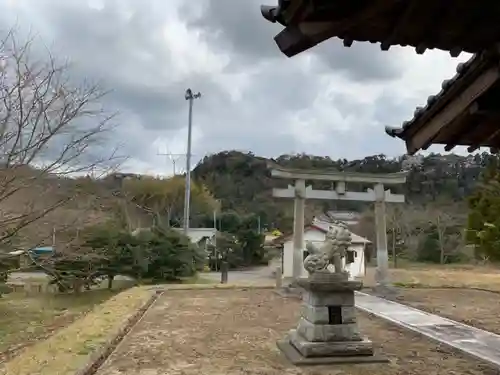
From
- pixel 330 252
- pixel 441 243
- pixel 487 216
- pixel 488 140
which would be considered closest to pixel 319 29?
pixel 488 140

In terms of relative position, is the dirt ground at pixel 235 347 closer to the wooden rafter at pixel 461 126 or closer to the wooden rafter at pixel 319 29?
the wooden rafter at pixel 461 126

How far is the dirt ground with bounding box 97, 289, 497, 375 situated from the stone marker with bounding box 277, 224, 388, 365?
0.85ft

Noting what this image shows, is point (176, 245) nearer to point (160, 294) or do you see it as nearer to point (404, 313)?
point (160, 294)

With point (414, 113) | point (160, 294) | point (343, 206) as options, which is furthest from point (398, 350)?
point (343, 206)

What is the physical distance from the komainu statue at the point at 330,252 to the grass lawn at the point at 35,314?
496 cm

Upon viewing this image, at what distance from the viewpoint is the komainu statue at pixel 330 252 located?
677 centimetres

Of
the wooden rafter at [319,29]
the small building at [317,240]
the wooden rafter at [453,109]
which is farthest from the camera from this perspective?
the small building at [317,240]

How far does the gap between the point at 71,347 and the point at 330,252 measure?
382 cm

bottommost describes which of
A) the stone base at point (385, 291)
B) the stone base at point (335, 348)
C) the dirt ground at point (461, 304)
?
the stone base at point (335, 348)

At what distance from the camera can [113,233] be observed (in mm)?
15617

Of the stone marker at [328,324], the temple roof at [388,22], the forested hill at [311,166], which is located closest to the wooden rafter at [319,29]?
the temple roof at [388,22]

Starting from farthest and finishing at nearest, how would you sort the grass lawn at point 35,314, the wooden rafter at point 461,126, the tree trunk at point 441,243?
the tree trunk at point 441,243
the grass lawn at point 35,314
the wooden rafter at point 461,126

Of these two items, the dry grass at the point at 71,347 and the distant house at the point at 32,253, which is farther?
the distant house at the point at 32,253

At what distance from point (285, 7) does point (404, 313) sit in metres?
9.05
